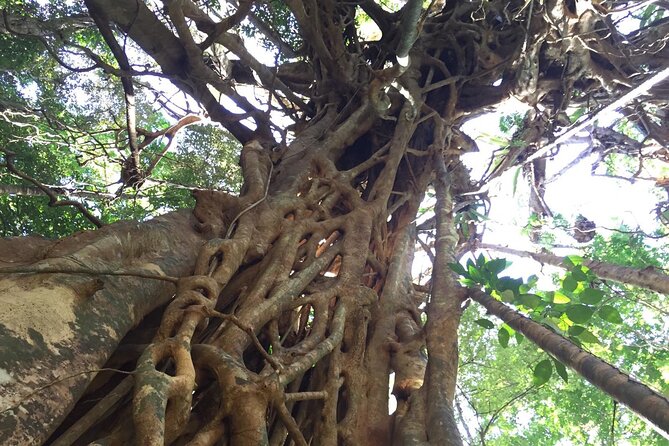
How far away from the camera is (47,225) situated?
151 inches

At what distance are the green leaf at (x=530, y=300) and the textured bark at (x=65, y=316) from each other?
4.27 ft

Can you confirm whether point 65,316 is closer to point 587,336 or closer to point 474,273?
point 474,273

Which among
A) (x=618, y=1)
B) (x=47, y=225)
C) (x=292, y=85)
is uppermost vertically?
(x=618, y=1)

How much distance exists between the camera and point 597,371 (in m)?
1.42

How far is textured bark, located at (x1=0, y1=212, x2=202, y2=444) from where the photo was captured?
116cm

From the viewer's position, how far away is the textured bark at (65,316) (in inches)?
45.5

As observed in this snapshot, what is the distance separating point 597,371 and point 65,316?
4.77ft

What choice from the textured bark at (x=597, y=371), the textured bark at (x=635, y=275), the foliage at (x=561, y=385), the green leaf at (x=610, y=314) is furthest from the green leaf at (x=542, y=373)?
the foliage at (x=561, y=385)

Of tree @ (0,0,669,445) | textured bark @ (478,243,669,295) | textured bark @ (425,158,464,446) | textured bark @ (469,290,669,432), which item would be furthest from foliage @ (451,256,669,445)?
textured bark @ (469,290,669,432)

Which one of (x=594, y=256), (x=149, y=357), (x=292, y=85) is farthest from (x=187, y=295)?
(x=594, y=256)

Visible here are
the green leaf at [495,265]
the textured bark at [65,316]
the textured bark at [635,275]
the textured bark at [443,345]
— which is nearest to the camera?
the textured bark at [65,316]

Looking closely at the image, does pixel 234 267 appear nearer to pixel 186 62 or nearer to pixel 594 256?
pixel 186 62

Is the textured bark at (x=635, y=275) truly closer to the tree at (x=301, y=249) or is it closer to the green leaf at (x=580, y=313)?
the tree at (x=301, y=249)

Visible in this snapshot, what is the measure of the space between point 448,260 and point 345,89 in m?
1.80
